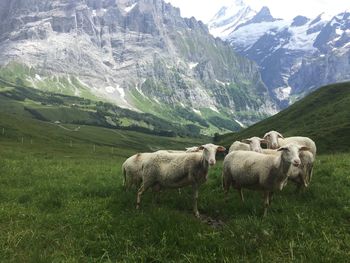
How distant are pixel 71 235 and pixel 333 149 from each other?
311 feet

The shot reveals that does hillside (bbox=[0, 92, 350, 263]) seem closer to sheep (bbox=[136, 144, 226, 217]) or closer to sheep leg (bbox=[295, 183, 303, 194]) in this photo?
sheep leg (bbox=[295, 183, 303, 194])

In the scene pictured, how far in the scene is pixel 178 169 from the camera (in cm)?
1748

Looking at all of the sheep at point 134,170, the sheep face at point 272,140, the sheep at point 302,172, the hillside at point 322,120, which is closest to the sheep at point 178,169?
the sheep at point 134,170

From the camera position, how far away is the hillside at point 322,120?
104569 mm

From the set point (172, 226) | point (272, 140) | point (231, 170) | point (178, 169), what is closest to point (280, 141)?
point (272, 140)

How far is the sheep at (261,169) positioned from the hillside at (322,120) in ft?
281

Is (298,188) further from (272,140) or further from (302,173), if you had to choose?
(272,140)

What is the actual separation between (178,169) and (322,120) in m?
129

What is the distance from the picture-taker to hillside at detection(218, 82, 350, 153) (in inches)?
4117

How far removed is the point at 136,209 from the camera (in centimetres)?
1616

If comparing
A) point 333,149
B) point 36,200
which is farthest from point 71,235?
point 333,149

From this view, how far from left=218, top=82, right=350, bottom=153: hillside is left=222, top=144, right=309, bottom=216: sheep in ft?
281

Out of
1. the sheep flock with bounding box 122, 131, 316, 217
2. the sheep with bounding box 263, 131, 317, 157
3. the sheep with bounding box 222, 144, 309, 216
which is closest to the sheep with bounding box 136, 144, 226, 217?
the sheep flock with bounding box 122, 131, 316, 217

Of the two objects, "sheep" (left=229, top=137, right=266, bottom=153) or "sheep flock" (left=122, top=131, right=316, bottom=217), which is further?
"sheep" (left=229, top=137, right=266, bottom=153)
